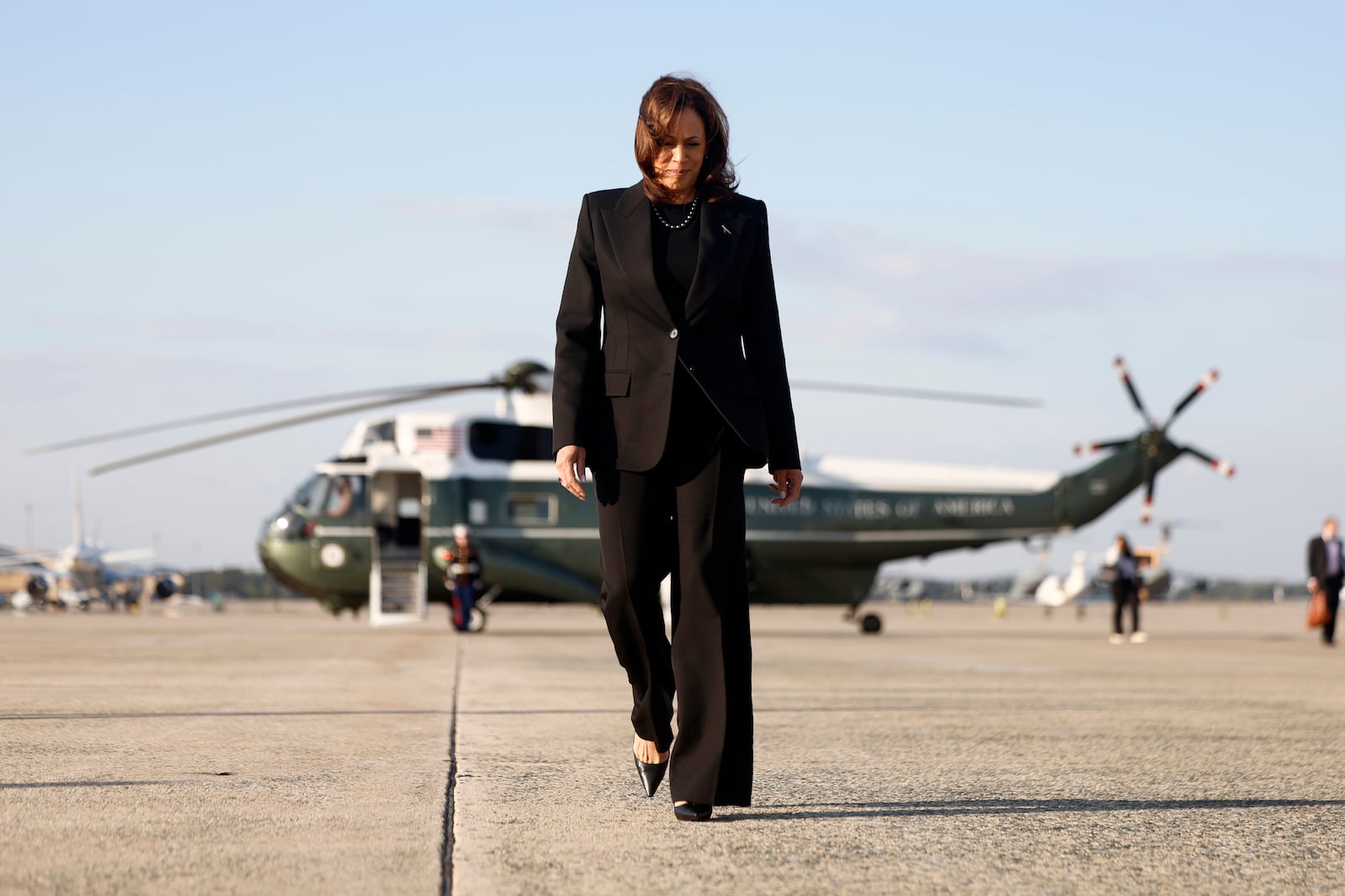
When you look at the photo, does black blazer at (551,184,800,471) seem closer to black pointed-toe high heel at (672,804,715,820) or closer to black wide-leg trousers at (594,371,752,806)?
black wide-leg trousers at (594,371,752,806)

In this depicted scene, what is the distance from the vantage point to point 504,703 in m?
6.68

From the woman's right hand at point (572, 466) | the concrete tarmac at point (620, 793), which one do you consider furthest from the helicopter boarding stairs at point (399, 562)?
the woman's right hand at point (572, 466)

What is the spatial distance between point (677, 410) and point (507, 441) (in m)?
17.4

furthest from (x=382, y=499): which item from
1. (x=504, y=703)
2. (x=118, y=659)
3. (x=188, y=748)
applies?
(x=188, y=748)

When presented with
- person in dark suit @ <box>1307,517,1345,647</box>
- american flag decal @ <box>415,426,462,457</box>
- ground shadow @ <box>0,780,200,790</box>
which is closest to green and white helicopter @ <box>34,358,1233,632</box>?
american flag decal @ <box>415,426,462,457</box>

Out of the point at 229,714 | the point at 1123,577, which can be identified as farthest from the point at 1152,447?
the point at 229,714

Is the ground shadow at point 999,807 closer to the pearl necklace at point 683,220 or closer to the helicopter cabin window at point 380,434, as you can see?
the pearl necklace at point 683,220

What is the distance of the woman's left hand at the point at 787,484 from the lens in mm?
3684

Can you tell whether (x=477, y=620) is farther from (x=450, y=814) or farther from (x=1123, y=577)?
(x=450, y=814)

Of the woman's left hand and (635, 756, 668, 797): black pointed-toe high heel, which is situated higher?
the woman's left hand

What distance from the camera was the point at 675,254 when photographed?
3.62 meters

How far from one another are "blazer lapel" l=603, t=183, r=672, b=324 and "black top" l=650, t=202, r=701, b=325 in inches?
0.9

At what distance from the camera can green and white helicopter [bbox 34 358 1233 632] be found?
20.5 metres

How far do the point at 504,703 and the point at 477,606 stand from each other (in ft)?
43.8
